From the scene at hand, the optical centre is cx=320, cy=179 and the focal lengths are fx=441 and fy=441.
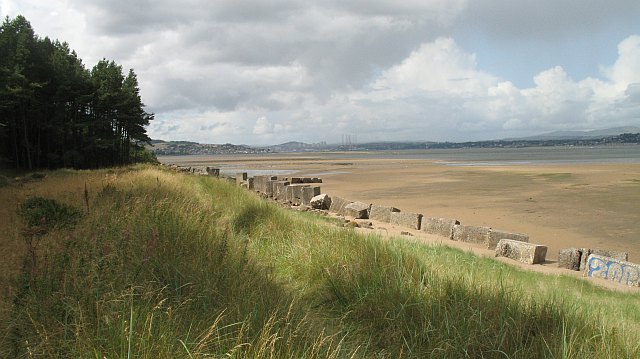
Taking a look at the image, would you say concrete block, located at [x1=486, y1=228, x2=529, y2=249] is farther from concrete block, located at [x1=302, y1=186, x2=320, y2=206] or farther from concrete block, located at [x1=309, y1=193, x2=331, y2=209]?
concrete block, located at [x1=302, y1=186, x2=320, y2=206]

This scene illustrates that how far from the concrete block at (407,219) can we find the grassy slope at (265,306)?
8304mm

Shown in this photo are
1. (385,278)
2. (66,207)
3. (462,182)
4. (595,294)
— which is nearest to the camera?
(385,278)

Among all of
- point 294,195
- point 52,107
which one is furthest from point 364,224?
point 52,107

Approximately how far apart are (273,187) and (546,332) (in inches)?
850

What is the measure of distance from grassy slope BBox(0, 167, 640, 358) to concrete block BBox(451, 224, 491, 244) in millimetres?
5824

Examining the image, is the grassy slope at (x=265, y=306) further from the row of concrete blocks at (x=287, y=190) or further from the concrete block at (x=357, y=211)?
the row of concrete blocks at (x=287, y=190)

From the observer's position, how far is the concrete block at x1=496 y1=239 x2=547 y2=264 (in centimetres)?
1084

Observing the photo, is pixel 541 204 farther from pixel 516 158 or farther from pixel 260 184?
pixel 516 158

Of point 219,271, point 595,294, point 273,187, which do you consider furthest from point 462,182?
point 219,271

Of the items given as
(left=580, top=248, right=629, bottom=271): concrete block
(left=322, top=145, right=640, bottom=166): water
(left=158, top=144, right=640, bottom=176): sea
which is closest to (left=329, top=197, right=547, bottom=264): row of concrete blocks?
(left=580, top=248, right=629, bottom=271): concrete block

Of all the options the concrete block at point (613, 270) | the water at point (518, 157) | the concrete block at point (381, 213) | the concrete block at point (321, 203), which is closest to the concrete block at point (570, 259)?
the concrete block at point (613, 270)

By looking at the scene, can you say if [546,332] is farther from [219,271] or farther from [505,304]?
[219,271]

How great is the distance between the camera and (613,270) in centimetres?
955

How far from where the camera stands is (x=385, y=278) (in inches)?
218
